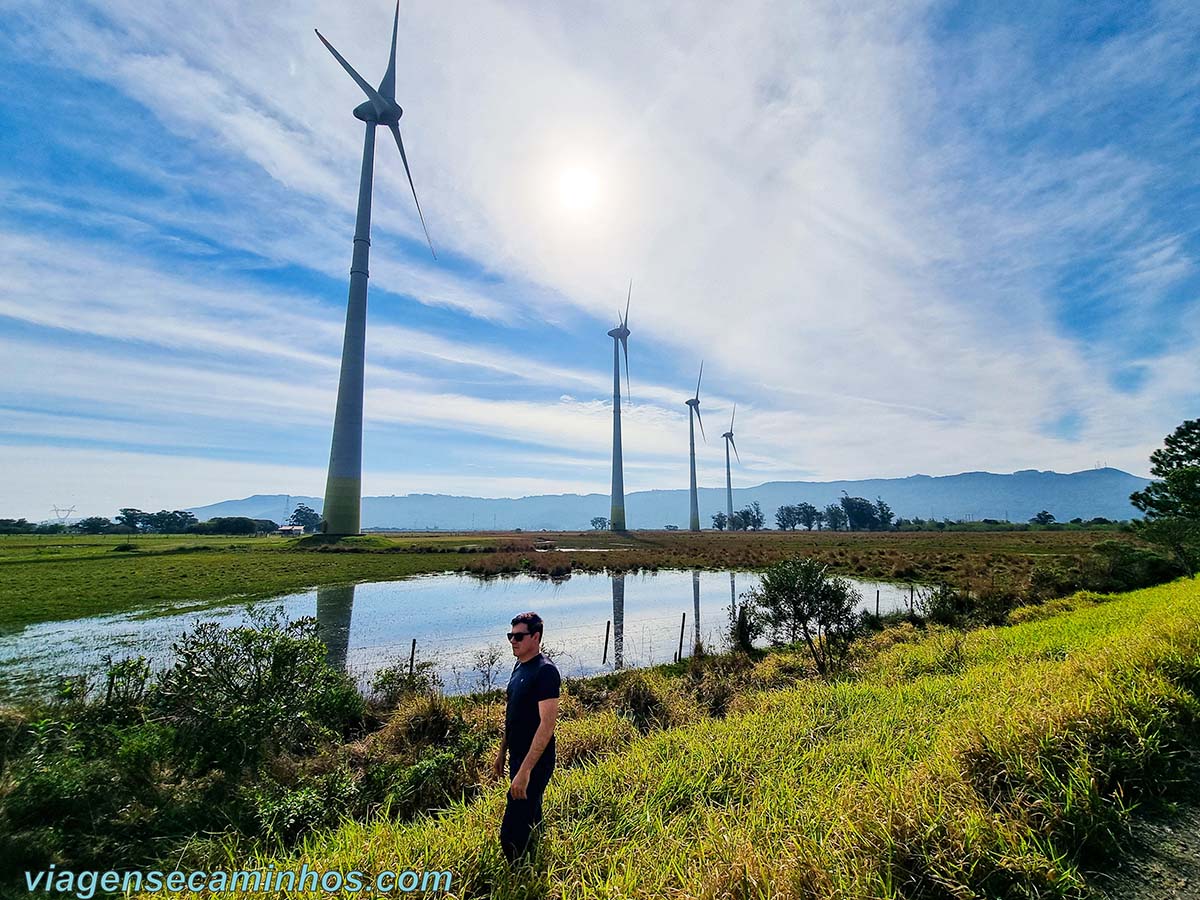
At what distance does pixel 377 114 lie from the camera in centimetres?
6569

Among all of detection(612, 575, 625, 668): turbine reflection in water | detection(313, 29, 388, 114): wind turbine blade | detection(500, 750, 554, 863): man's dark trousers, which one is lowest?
detection(612, 575, 625, 668): turbine reflection in water

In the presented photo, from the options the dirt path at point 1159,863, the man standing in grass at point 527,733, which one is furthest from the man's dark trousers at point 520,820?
the dirt path at point 1159,863

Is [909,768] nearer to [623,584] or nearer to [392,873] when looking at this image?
[392,873]

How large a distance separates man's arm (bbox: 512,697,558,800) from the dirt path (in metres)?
4.50

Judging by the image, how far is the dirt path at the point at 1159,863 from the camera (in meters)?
4.08

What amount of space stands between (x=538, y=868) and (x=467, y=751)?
6.47m

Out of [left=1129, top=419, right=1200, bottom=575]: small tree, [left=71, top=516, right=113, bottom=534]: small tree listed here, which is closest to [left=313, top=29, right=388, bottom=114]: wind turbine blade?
[left=1129, top=419, right=1200, bottom=575]: small tree

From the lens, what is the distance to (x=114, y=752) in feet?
29.5

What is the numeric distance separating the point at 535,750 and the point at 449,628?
22.3 metres

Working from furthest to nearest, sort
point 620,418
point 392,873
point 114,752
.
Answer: point 620,418 → point 114,752 → point 392,873

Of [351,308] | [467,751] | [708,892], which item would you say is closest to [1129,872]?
[708,892]

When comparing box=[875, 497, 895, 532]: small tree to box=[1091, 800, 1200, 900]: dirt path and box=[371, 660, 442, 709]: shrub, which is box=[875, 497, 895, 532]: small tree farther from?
box=[1091, 800, 1200, 900]: dirt path

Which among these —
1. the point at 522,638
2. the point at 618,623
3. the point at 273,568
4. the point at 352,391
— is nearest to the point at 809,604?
the point at 618,623

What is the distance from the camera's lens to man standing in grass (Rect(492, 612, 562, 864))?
16.2 feet
